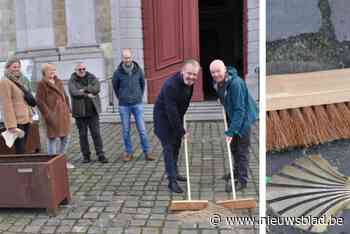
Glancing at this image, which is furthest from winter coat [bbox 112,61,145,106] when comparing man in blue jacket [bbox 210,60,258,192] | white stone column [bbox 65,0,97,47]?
white stone column [bbox 65,0,97,47]

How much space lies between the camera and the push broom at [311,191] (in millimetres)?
2180

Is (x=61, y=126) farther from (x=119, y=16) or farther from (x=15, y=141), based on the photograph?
(x=119, y=16)

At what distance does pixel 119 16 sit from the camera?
1105 centimetres

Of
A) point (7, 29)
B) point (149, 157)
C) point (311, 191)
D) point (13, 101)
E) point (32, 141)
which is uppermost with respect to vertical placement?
point (7, 29)

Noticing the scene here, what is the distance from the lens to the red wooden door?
11.3m

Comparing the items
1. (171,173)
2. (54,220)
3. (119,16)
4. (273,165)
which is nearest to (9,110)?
(54,220)

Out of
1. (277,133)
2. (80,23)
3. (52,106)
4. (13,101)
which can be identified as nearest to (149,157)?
(52,106)

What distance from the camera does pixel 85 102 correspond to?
6383 millimetres

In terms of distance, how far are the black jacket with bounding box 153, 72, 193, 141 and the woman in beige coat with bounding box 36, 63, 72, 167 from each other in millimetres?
1649

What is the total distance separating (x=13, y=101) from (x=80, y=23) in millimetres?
5957

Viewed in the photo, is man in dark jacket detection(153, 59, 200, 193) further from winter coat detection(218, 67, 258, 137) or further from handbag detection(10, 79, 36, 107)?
handbag detection(10, 79, 36, 107)

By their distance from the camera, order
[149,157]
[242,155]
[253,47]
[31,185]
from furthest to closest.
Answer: [253,47] < [149,157] < [242,155] < [31,185]

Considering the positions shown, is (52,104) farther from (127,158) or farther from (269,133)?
(269,133)

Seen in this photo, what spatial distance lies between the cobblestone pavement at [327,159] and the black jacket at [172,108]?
8.67 feet
